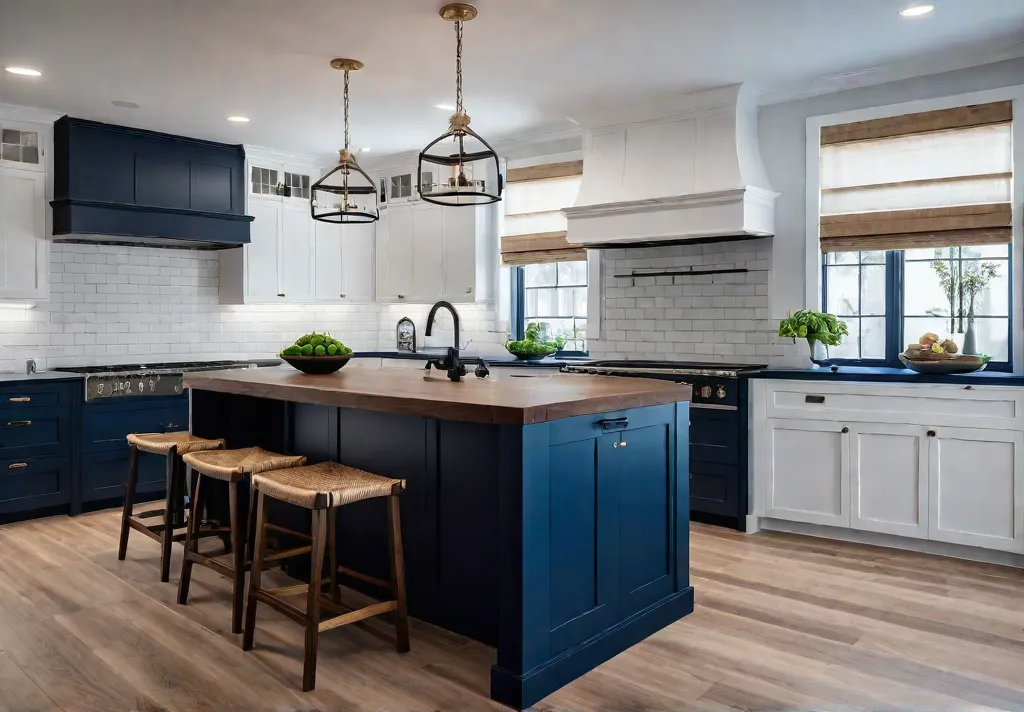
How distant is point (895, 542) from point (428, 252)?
14.6ft

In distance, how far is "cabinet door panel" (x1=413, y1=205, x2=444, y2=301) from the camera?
7133 mm

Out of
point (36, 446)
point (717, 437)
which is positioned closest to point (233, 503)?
point (36, 446)

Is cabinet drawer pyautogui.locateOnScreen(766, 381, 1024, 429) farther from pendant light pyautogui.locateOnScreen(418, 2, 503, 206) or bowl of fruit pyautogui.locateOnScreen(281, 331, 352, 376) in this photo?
bowl of fruit pyautogui.locateOnScreen(281, 331, 352, 376)

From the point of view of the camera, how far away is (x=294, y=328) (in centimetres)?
764

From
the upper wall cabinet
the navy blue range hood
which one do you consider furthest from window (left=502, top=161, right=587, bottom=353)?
the navy blue range hood

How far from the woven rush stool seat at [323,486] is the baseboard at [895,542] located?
2833mm

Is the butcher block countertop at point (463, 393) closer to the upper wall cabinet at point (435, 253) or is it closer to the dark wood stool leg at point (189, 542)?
the dark wood stool leg at point (189, 542)

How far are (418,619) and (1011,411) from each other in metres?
3.23

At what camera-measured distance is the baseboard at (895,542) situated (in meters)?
4.29

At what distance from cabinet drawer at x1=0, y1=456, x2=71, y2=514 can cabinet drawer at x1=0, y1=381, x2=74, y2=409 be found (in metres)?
0.37

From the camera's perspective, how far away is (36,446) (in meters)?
5.33

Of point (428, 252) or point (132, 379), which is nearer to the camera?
point (132, 379)

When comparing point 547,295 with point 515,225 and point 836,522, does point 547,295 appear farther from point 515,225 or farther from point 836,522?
point 836,522

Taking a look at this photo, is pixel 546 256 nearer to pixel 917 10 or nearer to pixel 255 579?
pixel 917 10
